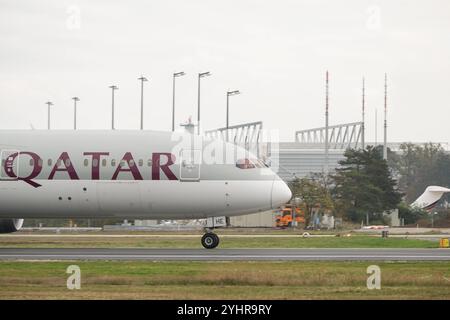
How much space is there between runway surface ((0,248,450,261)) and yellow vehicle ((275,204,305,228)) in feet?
179

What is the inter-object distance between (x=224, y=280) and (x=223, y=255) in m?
10.3

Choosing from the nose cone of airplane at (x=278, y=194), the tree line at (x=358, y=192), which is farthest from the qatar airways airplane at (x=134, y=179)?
the tree line at (x=358, y=192)

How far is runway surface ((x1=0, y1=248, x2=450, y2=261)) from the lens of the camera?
1390 inches

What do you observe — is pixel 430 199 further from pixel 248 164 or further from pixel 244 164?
pixel 244 164

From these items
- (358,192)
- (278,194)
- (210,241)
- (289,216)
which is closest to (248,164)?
(278,194)

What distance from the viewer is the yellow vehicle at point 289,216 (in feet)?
314

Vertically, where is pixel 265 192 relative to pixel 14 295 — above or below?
above

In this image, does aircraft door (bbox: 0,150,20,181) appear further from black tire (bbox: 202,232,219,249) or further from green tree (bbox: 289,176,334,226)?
green tree (bbox: 289,176,334,226)

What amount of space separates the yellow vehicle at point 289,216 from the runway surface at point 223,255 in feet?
179

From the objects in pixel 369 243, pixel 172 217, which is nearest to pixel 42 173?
pixel 172 217

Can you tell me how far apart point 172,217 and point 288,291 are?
20331mm

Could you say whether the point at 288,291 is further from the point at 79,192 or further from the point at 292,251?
the point at 79,192

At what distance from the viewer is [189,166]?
142 ft
